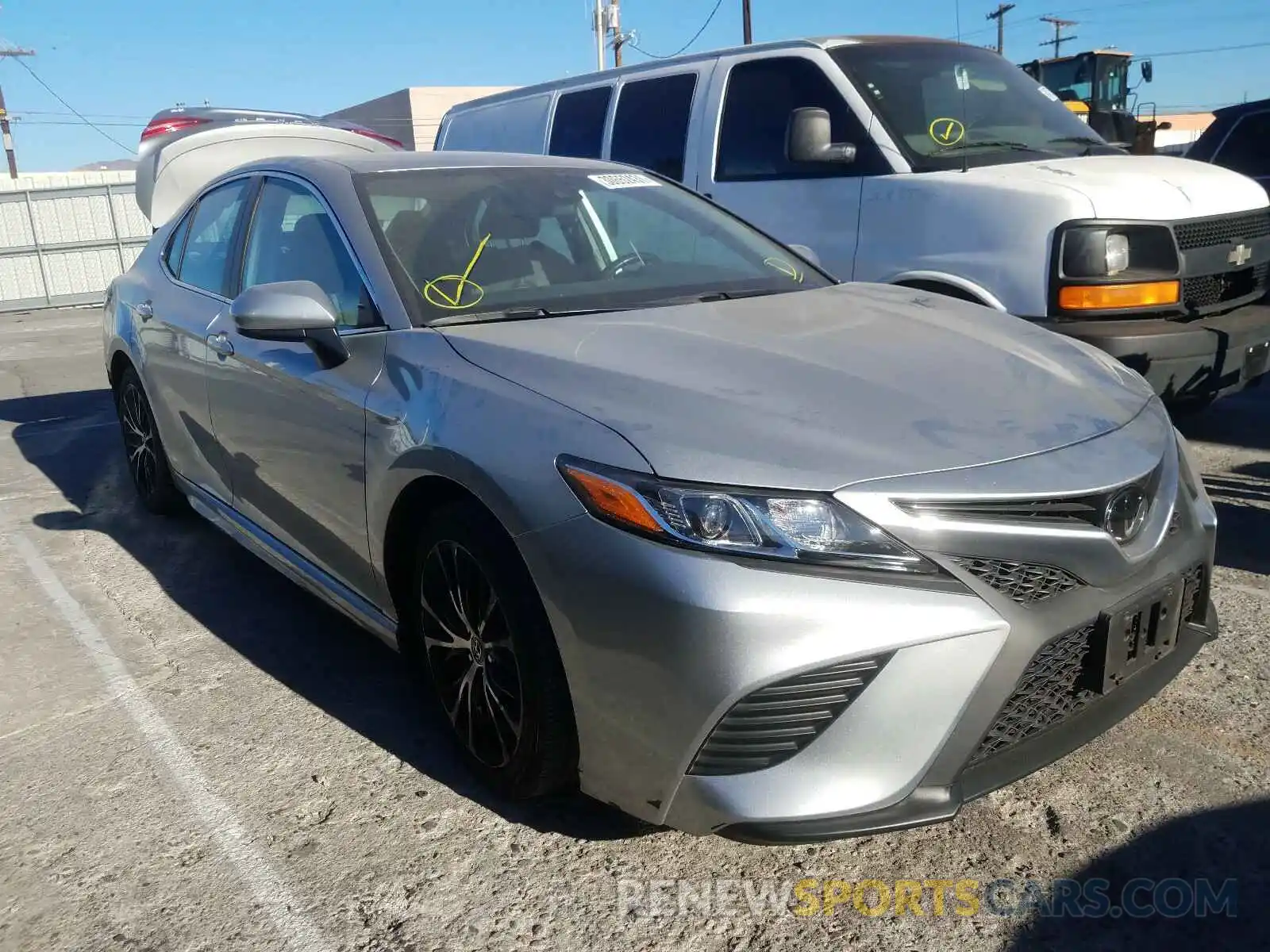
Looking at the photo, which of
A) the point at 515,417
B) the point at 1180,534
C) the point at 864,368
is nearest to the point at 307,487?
the point at 515,417

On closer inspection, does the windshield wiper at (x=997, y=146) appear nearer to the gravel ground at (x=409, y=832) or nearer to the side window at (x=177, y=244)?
the gravel ground at (x=409, y=832)

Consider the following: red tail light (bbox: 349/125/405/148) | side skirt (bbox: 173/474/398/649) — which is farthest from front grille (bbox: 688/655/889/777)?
red tail light (bbox: 349/125/405/148)

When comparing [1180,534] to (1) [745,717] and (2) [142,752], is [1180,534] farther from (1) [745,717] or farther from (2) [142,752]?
(2) [142,752]

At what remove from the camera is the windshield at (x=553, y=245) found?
3090mm

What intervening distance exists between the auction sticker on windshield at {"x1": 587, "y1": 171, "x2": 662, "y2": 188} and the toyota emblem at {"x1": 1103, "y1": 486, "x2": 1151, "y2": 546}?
84.1 inches

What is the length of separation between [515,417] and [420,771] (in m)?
1.06

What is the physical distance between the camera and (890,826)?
6.75 ft

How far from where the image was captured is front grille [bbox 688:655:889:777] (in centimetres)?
201

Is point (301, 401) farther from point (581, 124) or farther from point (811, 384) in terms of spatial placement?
point (581, 124)

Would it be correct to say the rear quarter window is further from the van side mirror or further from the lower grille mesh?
the lower grille mesh

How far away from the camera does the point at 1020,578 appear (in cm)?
209

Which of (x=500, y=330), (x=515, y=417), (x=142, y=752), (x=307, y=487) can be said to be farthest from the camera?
(x=307, y=487)

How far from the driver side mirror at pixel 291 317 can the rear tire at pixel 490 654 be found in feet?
2.21

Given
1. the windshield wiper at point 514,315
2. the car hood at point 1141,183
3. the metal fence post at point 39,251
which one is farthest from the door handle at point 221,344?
the metal fence post at point 39,251
